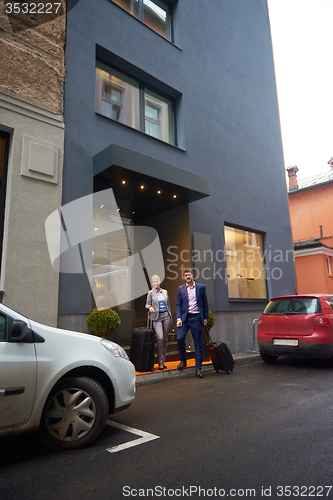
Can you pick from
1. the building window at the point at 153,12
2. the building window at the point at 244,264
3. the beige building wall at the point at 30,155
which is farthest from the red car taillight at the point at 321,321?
the building window at the point at 153,12

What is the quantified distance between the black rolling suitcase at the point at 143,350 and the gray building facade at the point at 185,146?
130cm

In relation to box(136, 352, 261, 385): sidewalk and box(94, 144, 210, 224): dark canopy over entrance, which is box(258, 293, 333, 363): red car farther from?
box(94, 144, 210, 224): dark canopy over entrance

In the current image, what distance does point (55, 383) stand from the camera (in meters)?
3.41

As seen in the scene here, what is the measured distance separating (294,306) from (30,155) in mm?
6507

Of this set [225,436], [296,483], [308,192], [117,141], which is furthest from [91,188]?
[308,192]

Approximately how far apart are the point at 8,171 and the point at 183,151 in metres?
5.28

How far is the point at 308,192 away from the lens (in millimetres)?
25516

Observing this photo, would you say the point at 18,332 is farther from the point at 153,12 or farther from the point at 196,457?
the point at 153,12

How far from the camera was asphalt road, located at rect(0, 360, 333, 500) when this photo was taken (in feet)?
8.58

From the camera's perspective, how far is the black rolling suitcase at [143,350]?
714cm

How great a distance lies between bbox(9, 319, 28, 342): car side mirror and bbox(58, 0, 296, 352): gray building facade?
13.7 feet

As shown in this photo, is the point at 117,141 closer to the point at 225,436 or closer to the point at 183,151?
the point at 183,151

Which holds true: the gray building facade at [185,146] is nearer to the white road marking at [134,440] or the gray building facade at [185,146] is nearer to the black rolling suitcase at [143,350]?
the black rolling suitcase at [143,350]

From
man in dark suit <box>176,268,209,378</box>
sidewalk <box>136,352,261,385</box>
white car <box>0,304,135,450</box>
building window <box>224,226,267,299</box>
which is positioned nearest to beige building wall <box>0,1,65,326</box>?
sidewalk <box>136,352,261,385</box>
